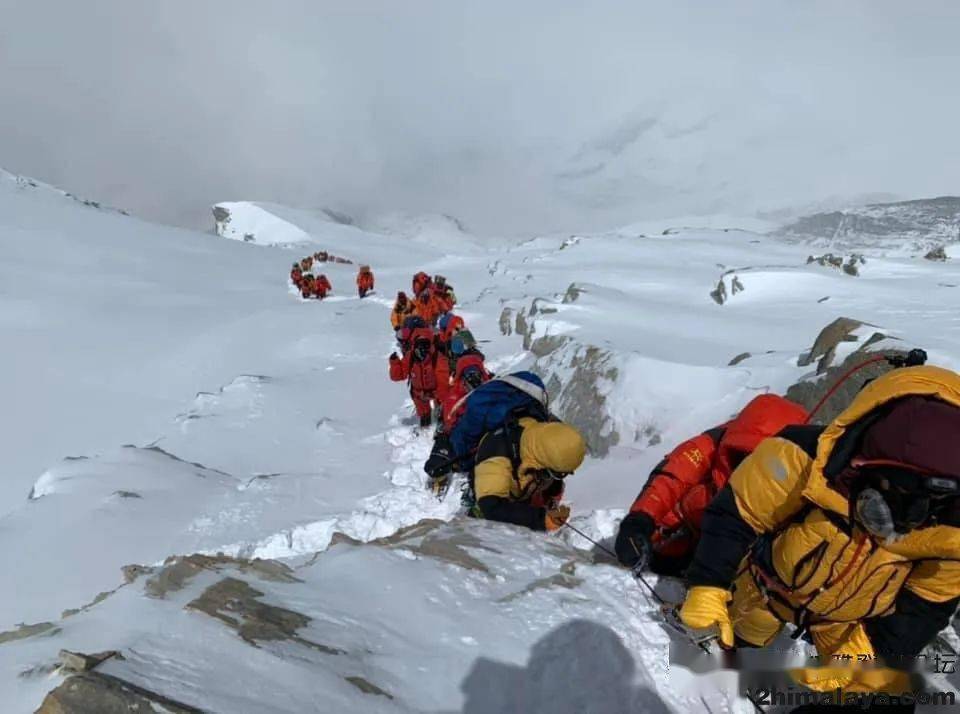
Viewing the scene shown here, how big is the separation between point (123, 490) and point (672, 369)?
7.03m

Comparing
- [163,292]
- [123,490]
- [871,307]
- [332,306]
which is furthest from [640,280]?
[163,292]

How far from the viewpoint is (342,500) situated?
7.61 metres

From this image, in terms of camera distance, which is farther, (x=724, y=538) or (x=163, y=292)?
(x=163, y=292)

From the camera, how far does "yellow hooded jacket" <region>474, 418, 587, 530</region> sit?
14.4ft

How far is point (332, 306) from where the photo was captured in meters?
23.8

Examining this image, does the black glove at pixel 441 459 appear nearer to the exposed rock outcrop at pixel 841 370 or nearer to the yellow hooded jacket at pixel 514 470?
the yellow hooded jacket at pixel 514 470

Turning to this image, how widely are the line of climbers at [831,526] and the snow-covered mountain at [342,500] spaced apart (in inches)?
19.6

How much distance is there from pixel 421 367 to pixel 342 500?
2751mm

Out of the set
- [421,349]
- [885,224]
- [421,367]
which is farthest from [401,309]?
[885,224]

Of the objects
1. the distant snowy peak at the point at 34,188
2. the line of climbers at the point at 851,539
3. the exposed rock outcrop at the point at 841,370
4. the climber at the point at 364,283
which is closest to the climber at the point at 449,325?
the exposed rock outcrop at the point at 841,370

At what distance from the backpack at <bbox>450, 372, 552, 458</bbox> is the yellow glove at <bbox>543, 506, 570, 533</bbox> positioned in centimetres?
80

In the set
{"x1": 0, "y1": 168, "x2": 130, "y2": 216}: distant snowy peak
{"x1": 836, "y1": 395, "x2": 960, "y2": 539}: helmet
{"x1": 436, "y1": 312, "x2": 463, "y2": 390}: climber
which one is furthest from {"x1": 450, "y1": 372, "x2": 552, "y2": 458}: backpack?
{"x1": 0, "y1": 168, "x2": 130, "y2": 216}: distant snowy peak

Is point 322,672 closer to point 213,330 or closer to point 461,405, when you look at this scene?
point 461,405

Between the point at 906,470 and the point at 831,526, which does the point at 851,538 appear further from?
the point at 906,470
